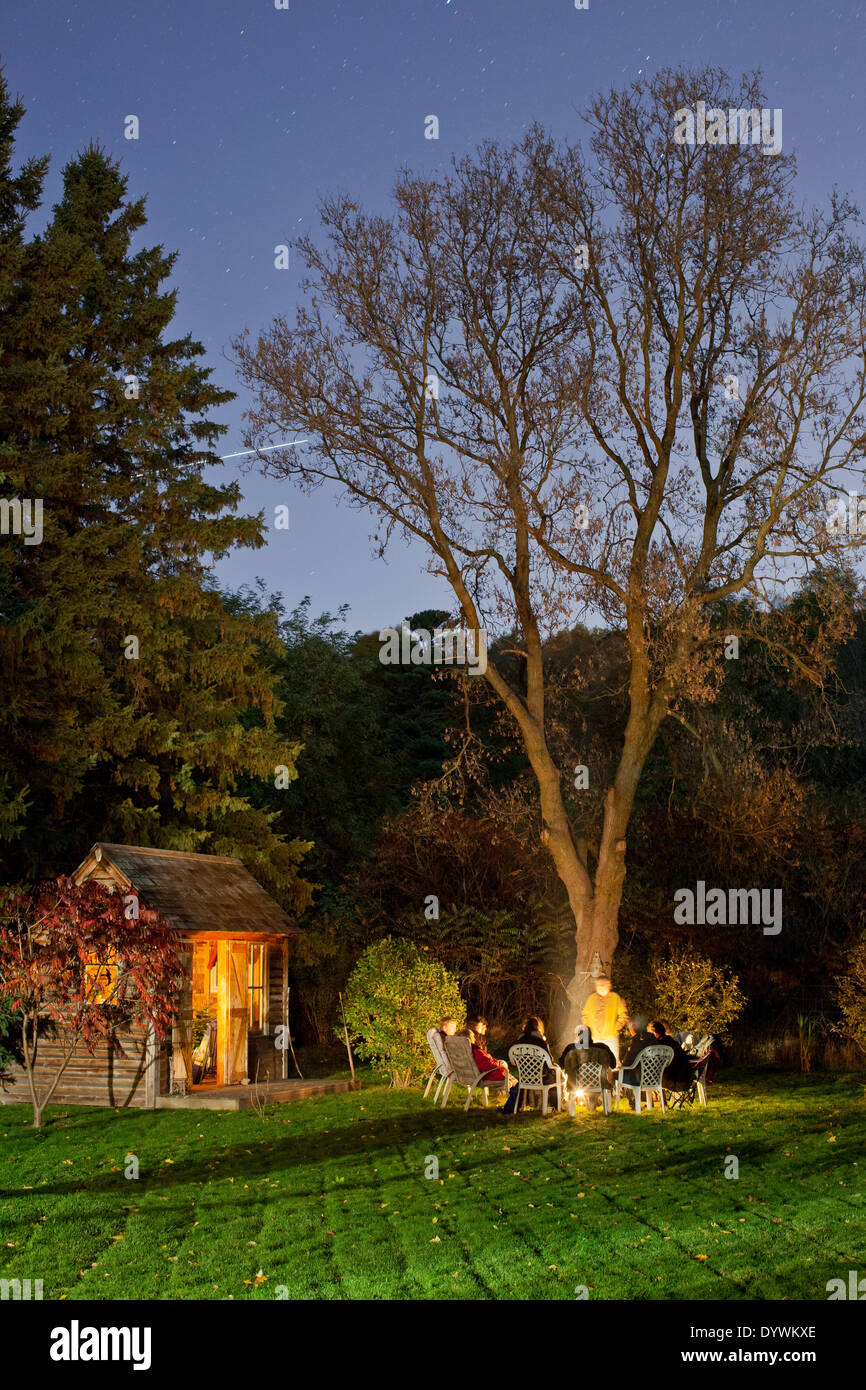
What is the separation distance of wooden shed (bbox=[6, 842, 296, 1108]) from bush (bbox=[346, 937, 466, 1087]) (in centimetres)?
→ 144

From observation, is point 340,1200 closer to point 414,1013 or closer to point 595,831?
point 414,1013

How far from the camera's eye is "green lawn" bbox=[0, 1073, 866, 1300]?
6984 millimetres

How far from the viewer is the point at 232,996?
18.5m

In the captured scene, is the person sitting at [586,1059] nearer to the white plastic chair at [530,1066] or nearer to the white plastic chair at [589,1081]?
the white plastic chair at [589,1081]

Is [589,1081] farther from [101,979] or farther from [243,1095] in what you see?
[101,979]

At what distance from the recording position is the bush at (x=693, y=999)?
18.2m

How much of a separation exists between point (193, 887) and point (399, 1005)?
3.34 metres

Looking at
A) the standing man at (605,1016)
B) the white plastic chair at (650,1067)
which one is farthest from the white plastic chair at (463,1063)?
the standing man at (605,1016)

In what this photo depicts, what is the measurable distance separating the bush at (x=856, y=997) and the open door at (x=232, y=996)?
29.2ft

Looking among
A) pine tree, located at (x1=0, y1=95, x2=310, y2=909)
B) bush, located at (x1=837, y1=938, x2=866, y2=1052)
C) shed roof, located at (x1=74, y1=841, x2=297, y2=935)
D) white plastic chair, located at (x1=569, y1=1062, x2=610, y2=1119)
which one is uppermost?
pine tree, located at (x1=0, y1=95, x2=310, y2=909)

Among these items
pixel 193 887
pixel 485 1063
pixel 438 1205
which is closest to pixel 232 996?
pixel 193 887

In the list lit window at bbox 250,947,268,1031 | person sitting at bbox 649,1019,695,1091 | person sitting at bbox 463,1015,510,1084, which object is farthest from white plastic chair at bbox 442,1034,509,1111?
lit window at bbox 250,947,268,1031

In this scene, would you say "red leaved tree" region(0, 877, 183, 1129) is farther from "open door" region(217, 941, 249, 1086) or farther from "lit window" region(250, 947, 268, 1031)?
"lit window" region(250, 947, 268, 1031)
